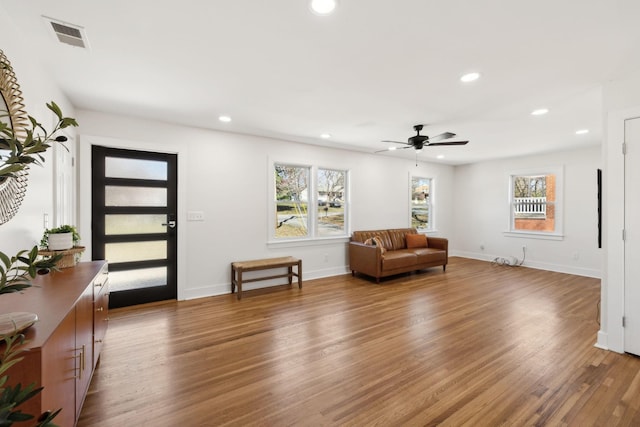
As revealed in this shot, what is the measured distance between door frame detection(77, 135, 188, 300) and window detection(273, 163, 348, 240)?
1.47 m

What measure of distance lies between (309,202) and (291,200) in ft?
1.21

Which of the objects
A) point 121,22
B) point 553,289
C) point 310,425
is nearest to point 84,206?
point 121,22

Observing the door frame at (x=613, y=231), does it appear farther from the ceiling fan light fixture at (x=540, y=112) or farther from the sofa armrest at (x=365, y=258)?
the sofa armrest at (x=365, y=258)

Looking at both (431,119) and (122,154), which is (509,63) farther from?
(122,154)

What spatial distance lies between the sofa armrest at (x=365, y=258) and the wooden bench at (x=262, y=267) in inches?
46.7

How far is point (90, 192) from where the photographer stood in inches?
139

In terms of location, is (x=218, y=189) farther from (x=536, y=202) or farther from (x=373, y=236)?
(x=536, y=202)

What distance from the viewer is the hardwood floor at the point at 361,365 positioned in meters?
1.88

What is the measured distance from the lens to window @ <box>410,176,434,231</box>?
7121 mm

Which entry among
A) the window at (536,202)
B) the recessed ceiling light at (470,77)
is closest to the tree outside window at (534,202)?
the window at (536,202)

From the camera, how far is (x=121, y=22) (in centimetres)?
191

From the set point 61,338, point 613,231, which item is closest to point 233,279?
point 61,338

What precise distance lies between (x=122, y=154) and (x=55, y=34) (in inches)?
75.8

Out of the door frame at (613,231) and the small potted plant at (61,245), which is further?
the door frame at (613,231)
